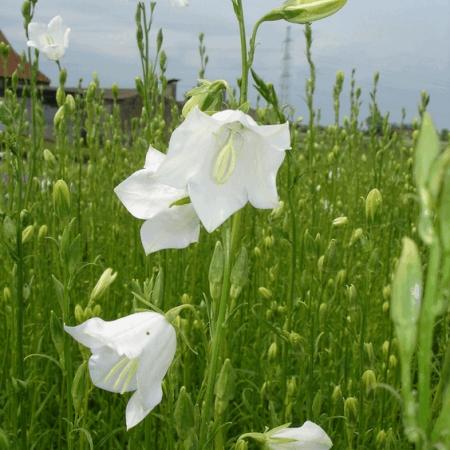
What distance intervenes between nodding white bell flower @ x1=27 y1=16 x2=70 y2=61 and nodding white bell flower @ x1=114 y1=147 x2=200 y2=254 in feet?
6.79

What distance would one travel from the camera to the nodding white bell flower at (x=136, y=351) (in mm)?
1092

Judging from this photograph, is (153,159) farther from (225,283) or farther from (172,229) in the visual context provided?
(225,283)

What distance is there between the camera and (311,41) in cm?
305

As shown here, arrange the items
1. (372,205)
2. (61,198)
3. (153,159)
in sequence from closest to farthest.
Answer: (153,159), (61,198), (372,205)

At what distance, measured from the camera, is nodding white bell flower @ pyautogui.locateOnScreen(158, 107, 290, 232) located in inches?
40.3

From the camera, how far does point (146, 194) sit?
117 centimetres

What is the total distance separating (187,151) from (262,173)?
0.13 meters

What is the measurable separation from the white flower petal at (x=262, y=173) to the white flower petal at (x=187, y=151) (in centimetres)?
8

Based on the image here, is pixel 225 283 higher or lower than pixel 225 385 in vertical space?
higher

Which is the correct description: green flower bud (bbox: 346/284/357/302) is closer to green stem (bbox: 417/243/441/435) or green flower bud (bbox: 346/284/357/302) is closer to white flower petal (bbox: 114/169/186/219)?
white flower petal (bbox: 114/169/186/219)

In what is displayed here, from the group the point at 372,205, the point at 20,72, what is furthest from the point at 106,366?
the point at 20,72

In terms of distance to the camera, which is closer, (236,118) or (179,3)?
(236,118)

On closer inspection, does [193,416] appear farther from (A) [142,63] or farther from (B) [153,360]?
(A) [142,63]

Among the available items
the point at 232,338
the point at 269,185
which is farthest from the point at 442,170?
the point at 232,338
